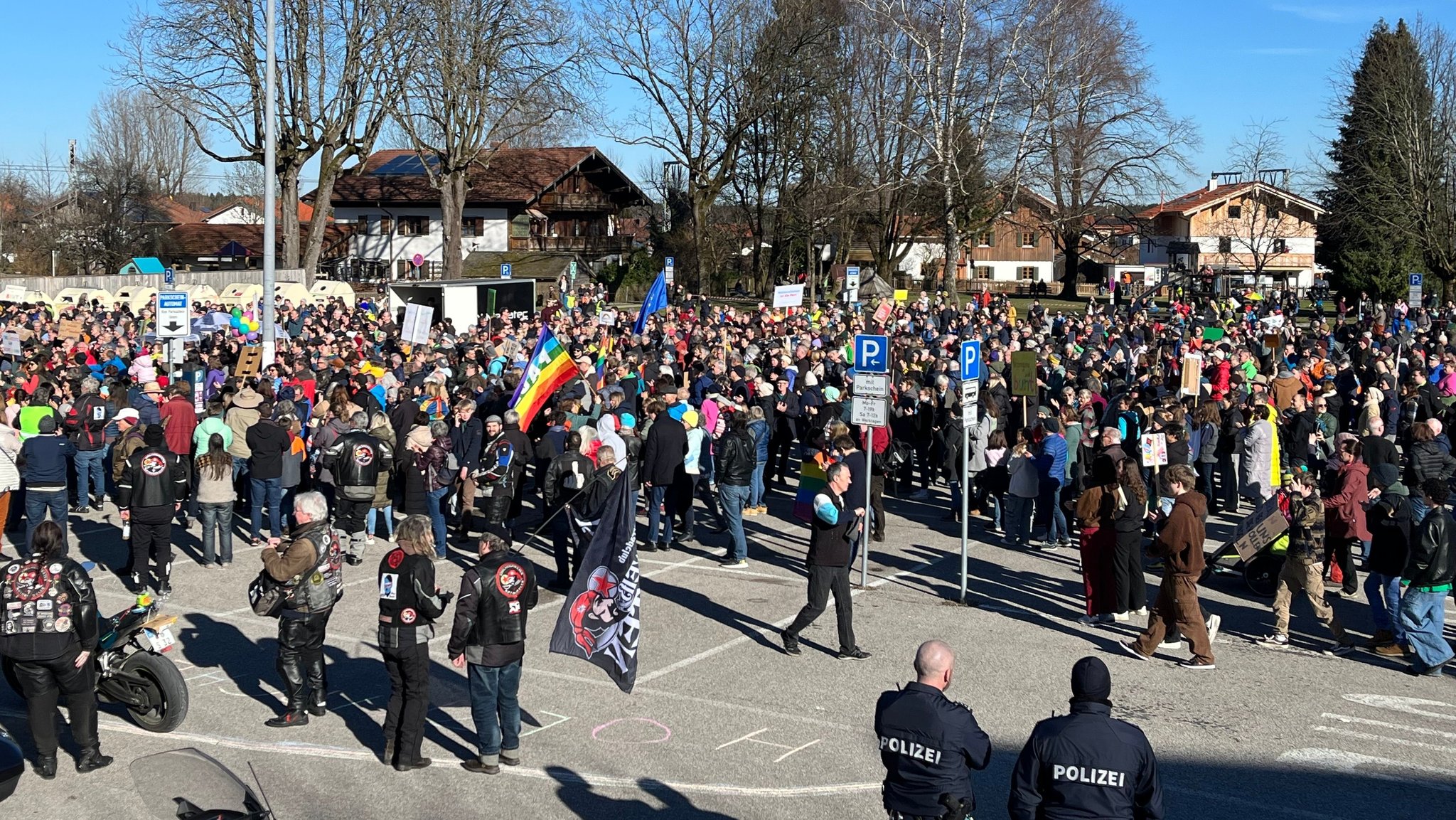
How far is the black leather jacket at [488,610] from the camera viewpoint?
7676mm

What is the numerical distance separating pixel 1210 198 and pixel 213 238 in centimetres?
5287

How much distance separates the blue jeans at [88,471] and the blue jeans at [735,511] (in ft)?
24.2

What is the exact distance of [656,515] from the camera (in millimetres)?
14148

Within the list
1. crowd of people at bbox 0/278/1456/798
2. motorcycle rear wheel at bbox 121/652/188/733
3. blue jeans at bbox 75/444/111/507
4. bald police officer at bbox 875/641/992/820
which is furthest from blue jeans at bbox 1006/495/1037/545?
blue jeans at bbox 75/444/111/507

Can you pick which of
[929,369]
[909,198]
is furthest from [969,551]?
[909,198]

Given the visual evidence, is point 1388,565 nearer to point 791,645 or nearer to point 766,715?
point 791,645

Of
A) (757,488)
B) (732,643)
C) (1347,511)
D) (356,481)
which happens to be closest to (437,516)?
(356,481)

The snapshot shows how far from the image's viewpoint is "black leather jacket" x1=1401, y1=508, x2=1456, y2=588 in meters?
9.77

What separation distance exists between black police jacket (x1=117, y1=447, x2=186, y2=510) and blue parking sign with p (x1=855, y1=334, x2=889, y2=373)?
241 inches

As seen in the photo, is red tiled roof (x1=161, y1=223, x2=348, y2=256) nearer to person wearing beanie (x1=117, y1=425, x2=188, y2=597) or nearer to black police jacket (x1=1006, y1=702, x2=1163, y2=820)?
person wearing beanie (x1=117, y1=425, x2=188, y2=597)

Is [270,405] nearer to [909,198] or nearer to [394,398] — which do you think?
[394,398]

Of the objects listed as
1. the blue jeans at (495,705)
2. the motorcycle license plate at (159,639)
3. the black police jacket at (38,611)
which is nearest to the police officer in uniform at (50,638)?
the black police jacket at (38,611)

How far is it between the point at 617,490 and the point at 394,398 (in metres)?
9.84

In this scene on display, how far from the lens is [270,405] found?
46.2ft
